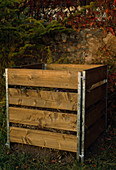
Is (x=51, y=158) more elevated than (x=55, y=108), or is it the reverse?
(x=55, y=108)

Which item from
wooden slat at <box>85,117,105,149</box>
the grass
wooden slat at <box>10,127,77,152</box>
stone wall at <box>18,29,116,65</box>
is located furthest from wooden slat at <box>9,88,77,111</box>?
stone wall at <box>18,29,116,65</box>

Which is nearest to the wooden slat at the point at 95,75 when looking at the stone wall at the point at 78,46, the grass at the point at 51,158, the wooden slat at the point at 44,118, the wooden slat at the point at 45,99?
the wooden slat at the point at 45,99

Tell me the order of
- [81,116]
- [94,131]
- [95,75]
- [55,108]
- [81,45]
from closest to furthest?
[81,116]
[55,108]
[95,75]
[94,131]
[81,45]

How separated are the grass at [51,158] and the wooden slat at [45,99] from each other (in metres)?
0.63

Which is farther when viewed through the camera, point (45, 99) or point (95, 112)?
point (95, 112)

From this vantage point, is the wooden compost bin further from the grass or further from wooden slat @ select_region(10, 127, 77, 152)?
the grass

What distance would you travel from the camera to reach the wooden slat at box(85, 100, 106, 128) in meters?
3.19

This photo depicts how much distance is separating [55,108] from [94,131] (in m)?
0.71

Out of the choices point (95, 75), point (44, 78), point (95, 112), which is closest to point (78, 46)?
point (95, 75)

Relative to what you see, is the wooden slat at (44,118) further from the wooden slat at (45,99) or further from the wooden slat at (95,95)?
the wooden slat at (95,95)

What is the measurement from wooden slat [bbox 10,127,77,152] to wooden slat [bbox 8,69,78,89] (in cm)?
62

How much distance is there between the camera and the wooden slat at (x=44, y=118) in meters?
A: 3.08

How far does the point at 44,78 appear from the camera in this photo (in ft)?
10.4

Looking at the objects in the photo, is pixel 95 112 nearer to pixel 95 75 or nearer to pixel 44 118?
pixel 95 75
